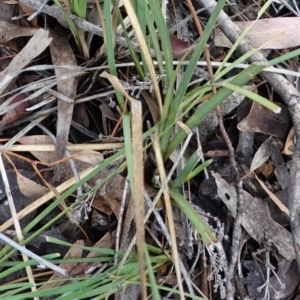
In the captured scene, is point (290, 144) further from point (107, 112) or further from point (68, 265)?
point (68, 265)

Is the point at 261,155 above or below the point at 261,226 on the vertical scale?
above

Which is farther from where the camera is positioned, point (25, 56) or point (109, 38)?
point (25, 56)

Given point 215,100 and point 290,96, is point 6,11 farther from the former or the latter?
point 290,96

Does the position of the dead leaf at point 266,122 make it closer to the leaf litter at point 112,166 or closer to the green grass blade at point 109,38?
the leaf litter at point 112,166

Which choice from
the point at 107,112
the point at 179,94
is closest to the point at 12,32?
the point at 107,112

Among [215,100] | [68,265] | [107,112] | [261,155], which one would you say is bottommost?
[68,265]

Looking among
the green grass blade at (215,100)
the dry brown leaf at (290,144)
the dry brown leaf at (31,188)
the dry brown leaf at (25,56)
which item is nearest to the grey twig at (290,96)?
the dry brown leaf at (290,144)

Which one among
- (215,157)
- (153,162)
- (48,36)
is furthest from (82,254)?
(48,36)

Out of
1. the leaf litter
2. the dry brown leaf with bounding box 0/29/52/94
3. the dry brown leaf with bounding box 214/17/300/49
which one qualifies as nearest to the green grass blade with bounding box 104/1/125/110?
the leaf litter

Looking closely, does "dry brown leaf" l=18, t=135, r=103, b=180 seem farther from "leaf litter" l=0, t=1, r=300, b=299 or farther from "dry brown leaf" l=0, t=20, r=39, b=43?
"dry brown leaf" l=0, t=20, r=39, b=43
